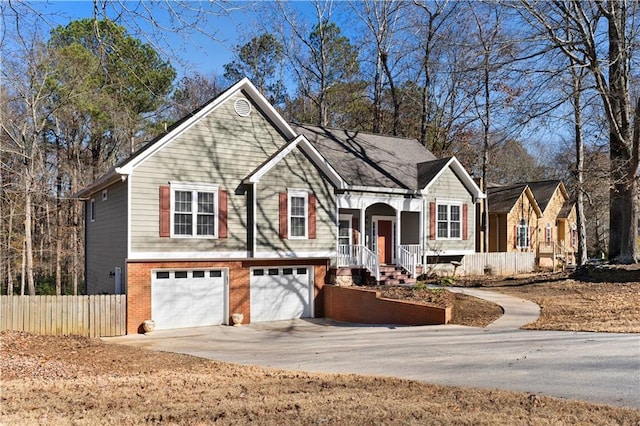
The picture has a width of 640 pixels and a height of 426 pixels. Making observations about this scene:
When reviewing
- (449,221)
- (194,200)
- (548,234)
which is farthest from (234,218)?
(548,234)

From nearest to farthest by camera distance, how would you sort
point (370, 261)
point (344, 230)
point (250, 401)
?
point (250, 401)
point (370, 261)
point (344, 230)

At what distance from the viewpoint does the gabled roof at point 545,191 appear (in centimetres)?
3867

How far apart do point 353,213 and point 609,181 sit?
32.4ft

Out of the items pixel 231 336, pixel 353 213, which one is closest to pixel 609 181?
pixel 353 213

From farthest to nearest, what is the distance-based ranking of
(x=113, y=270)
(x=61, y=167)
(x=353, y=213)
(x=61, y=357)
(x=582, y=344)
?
(x=61, y=167) < (x=353, y=213) < (x=113, y=270) < (x=61, y=357) < (x=582, y=344)

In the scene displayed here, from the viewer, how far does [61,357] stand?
10812mm

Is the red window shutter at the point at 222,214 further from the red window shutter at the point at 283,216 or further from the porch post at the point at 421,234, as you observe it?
the porch post at the point at 421,234

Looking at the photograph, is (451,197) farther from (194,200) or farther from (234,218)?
(194,200)

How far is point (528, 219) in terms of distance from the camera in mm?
36312

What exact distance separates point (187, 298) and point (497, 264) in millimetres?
16927

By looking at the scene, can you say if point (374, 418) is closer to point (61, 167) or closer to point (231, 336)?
point (231, 336)

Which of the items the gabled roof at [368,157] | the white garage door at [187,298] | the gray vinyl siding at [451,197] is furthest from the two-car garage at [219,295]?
the gray vinyl siding at [451,197]

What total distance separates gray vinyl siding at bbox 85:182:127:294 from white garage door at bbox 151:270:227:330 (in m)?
1.28

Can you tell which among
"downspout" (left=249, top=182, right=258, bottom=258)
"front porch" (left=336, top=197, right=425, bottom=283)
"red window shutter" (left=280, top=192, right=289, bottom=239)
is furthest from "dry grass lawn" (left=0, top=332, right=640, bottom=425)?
"front porch" (left=336, top=197, right=425, bottom=283)
